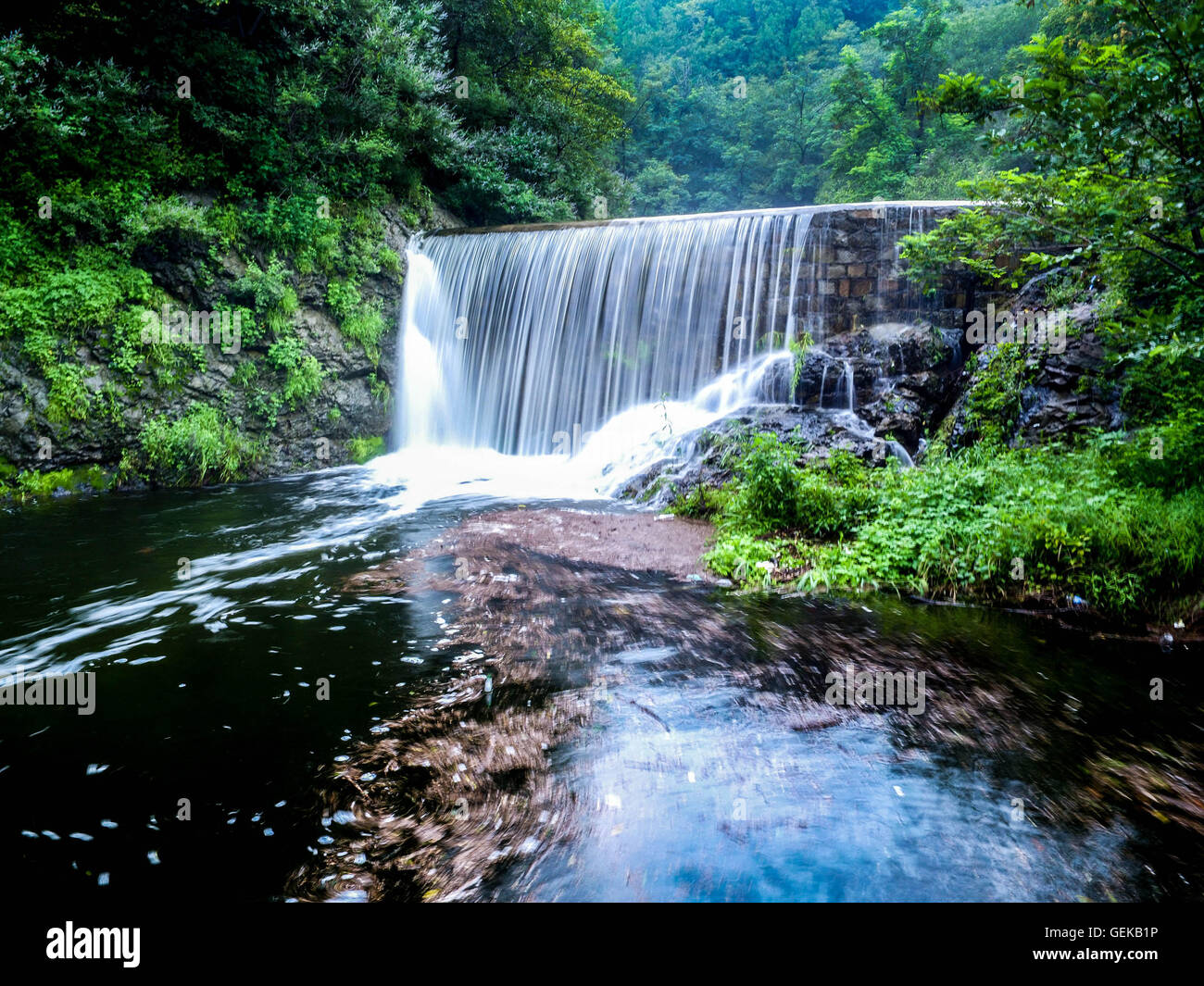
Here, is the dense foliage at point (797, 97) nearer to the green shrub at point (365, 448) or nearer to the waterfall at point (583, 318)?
the waterfall at point (583, 318)

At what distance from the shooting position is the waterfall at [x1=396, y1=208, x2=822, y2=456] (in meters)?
11.5

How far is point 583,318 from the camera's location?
42.0ft

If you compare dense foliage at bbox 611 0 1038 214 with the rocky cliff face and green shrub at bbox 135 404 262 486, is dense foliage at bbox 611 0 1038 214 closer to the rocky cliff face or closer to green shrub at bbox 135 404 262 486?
the rocky cliff face

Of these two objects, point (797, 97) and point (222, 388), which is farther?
point (797, 97)

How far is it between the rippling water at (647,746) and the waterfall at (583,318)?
729cm

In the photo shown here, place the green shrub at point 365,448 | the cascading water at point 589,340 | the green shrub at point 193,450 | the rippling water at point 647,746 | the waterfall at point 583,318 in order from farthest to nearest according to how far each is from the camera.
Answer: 1. the green shrub at point 365,448
2. the waterfall at point 583,318
3. the cascading water at point 589,340
4. the green shrub at point 193,450
5. the rippling water at point 647,746

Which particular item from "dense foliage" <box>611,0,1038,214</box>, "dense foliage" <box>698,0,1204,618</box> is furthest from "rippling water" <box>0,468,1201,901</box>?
"dense foliage" <box>611,0,1038,214</box>

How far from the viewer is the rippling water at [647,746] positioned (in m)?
2.37

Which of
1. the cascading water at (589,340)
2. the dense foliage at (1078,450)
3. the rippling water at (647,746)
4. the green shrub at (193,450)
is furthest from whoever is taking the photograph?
the cascading water at (589,340)

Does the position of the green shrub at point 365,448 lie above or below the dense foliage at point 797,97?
below

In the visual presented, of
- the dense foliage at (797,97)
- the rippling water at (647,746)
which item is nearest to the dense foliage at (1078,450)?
the rippling water at (647,746)

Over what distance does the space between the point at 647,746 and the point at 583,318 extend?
424 inches

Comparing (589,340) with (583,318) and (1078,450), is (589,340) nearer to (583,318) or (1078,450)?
(583,318)

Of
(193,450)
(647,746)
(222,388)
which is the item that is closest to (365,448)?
(222,388)
